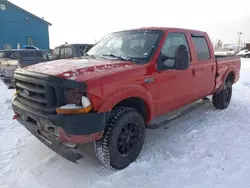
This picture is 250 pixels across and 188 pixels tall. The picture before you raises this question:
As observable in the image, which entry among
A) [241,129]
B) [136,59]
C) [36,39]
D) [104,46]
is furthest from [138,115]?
[36,39]

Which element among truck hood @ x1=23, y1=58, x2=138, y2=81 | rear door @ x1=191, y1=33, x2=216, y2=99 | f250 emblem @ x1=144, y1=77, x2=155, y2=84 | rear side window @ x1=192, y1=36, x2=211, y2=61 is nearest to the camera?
truck hood @ x1=23, y1=58, x2=138, y2=81

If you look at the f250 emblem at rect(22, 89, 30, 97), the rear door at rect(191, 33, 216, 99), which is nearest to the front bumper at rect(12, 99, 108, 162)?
the f250 emblem at rect(22, 89, 30, 97)

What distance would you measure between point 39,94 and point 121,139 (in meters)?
1.18

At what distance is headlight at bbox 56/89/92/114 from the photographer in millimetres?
2508

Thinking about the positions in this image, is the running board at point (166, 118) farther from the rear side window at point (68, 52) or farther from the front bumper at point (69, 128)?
the rear side window at point (68, 52)

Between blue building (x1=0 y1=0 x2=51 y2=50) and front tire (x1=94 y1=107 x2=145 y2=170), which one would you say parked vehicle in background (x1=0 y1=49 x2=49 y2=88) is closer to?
front tire (x1=94 y1=107 x2=145 y2=170)

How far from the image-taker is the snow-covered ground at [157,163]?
2783 millimetres

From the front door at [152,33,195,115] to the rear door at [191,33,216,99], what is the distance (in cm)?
24

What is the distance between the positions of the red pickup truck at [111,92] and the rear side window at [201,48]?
84 mm

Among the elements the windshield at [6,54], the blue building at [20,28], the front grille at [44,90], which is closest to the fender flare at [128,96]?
the front grille at [44,90]

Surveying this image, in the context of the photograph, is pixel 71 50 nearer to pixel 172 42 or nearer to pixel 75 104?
pixel 172 42

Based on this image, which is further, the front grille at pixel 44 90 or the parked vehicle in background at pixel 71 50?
the parked vehicle in background at pixel 71 50

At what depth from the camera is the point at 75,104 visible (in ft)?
8.51

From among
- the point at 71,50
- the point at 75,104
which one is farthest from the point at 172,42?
the point at 71,50
